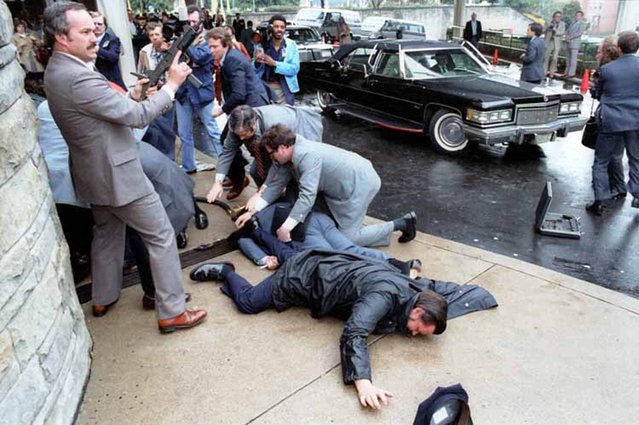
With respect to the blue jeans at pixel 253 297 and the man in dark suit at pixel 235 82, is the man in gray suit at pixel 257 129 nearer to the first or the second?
the man in dark suit at pixel 235 82

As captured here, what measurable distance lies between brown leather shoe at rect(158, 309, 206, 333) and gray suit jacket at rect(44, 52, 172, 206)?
828mm

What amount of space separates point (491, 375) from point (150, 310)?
2.22 m

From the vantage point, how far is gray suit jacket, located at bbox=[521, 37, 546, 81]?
395 inches

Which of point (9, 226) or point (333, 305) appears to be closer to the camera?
point (9, 226)

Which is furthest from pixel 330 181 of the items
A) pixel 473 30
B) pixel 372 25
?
pixel 372 25

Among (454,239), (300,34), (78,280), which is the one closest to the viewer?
(78,280)

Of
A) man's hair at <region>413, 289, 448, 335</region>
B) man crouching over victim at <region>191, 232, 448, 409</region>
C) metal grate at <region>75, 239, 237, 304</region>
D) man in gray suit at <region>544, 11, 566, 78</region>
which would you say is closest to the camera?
man crouching over victim at <region>191, 232, 448, 409</region>

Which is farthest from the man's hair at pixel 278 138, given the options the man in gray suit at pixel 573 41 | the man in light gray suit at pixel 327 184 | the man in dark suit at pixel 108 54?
the man in gray suit at pixel 573 41

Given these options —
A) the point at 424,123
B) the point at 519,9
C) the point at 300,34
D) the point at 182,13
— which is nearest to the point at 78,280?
the point at 424,123

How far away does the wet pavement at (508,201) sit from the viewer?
4.50 meters

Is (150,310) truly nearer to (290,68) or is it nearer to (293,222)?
(293,222)

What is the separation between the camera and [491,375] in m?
2.82

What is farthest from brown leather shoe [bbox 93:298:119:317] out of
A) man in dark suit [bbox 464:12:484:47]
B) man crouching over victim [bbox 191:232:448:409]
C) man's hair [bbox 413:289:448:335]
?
man in dark suit [bbox 464:12:484:47]

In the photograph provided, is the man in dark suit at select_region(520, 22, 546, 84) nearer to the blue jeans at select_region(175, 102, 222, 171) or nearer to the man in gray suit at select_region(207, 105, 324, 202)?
the blue jeans at select_region(175, 102, 222, 171)
